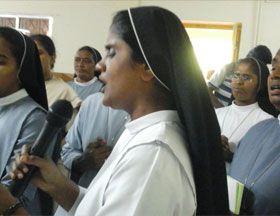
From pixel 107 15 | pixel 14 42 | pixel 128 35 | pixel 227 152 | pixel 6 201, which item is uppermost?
pixel 128 35

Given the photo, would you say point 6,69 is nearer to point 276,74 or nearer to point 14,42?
point 14,42

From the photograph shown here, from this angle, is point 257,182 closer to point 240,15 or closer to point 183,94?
point 183,94

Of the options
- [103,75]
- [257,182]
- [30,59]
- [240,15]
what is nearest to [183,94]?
[103,75]

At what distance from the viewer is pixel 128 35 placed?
0.98 meters

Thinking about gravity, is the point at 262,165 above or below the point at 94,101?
below

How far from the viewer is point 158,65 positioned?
96 cm

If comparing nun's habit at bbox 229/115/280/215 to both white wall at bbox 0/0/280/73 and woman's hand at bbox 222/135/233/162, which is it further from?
white wall at bbox 0/0/280/73

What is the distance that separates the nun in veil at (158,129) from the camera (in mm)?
817

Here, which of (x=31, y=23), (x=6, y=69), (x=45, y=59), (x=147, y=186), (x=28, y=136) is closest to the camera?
(x=147, y=186)

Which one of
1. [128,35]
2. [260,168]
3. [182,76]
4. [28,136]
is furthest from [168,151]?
[260,168]

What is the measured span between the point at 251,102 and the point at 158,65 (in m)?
1.91

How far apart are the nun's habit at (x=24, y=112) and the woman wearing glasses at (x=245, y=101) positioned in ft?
4.93

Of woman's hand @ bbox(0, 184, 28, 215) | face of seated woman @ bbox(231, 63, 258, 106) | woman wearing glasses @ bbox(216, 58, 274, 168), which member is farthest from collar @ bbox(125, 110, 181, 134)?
face of seated woman @ bbox(231, 63, 258, 106)

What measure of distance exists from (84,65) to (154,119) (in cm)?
291
